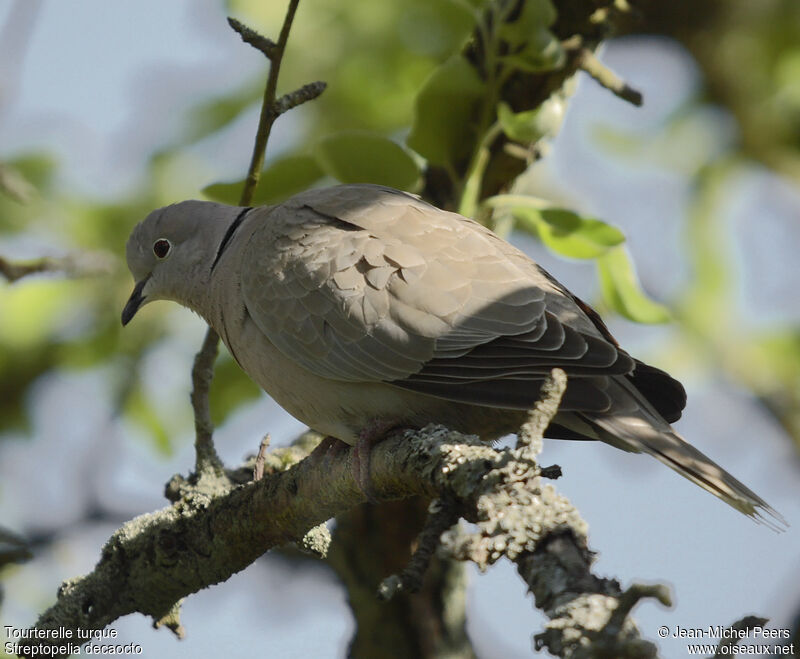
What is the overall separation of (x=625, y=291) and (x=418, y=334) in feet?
2.51

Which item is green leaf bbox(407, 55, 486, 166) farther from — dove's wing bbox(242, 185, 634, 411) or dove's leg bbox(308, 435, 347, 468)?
dove's leg bbox(308, 435, 347, 468)

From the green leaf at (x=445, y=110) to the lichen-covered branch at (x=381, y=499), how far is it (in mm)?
1137

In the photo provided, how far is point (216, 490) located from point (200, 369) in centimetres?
37

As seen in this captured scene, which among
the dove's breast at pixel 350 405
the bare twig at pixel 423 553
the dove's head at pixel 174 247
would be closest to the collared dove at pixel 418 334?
the dove's breast at pixel 350 405

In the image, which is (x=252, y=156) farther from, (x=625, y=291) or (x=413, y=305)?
(x=625, y=291)

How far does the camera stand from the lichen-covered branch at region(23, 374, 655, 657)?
1586 mm

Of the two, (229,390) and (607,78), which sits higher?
(607,78)

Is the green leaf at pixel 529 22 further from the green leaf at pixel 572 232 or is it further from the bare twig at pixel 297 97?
the bare twig at pixel 297 97

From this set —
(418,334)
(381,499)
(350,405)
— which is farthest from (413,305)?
(381,499)

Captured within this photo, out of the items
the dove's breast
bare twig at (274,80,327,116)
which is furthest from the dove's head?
bare twig at (274,80,327,116)

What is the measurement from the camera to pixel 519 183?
12.6ft

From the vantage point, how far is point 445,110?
10.8 ft

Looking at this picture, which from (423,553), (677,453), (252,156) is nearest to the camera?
(423,553)

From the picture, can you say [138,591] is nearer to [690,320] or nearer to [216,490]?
[216,490]
